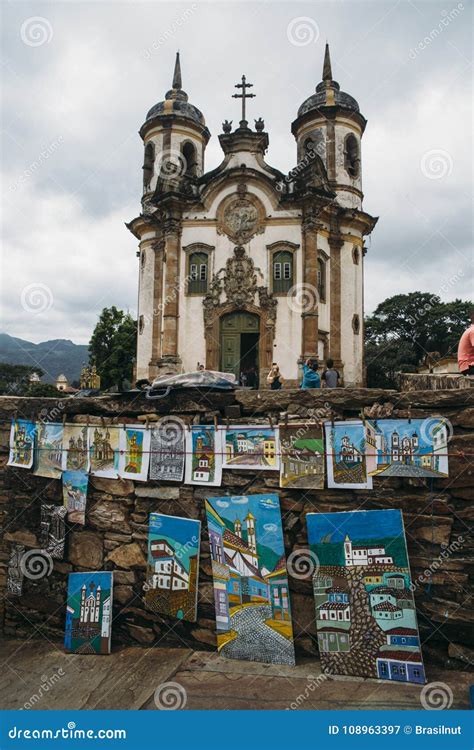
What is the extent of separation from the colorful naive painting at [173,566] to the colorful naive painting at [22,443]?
216 centimetres

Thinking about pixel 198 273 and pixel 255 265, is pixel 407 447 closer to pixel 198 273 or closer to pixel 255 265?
pixel 255 265

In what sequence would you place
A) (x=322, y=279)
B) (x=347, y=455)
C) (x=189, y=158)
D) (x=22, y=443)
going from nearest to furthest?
(x=347, y=455) < (x=22, y=443) < (x=322, y=279) < (x=189, y=158)

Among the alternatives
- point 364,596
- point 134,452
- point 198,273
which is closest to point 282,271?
point 198,273

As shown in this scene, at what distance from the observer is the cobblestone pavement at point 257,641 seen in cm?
542

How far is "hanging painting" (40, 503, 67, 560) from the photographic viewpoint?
21.6 feet

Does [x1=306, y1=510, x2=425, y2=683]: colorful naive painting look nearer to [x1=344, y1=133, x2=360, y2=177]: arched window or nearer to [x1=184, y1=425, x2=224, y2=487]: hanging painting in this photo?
[x1=184, y1=425, x2=224, y2=487]: hanging painting

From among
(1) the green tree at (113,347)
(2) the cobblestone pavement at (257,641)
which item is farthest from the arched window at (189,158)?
(2) the cobblestone pavement at (257,641)

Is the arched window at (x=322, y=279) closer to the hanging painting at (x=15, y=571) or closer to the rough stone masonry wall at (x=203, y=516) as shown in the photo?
the rough stone masonry wall at (x=203, y=516)

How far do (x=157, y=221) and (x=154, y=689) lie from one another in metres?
21.8

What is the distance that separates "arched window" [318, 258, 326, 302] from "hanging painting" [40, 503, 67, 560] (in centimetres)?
1754

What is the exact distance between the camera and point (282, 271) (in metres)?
21.7

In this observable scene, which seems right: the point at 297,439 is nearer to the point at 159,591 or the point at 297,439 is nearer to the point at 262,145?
the point at 159,591

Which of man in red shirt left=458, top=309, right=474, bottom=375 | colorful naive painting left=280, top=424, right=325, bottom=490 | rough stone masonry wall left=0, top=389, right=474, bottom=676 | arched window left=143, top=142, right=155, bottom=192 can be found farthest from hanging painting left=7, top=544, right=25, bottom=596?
arched window left=143, top=142, right=155, bottom=192

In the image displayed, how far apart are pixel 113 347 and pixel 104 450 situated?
31.1m
